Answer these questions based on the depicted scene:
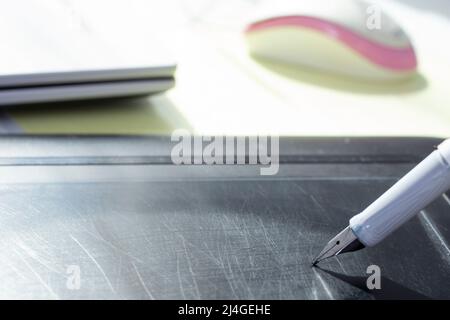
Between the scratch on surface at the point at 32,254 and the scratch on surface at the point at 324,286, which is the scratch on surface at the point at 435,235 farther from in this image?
the scratch on surface at the point at 32,254

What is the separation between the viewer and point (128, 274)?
0.26 meters

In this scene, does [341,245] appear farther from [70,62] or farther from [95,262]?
[70,62]

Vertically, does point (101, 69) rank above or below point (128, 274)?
above

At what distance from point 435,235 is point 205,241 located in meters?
0.11

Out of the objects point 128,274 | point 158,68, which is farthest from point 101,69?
point 128,274

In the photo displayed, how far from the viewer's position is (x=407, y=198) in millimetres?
247

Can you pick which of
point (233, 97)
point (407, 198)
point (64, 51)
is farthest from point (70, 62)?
point (407, 198)

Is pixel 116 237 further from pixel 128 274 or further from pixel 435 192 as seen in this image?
pixel 435 192

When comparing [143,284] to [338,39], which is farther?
[338,39]

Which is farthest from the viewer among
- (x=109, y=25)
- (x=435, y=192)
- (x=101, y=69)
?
(x=109, y=25)

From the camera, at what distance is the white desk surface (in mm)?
403

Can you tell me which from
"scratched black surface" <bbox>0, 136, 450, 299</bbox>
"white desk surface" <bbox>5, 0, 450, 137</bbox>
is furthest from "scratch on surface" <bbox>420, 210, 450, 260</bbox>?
"white desk surface" <bbox>5, 0, 450, 137</bbox>

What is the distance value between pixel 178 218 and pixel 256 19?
0.25 meters
